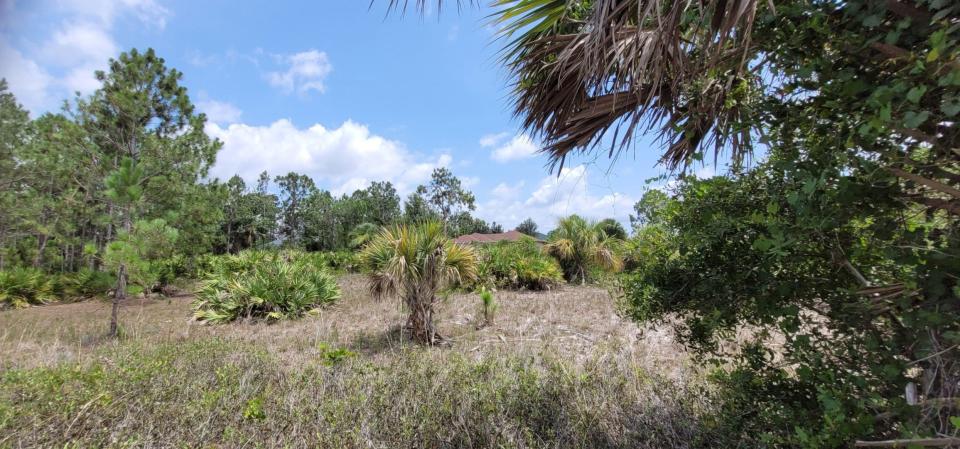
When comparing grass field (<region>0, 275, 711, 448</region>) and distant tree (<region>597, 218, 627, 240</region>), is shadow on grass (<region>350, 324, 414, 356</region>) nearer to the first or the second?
grass field (<region>0, 275, 711, 448</region>)

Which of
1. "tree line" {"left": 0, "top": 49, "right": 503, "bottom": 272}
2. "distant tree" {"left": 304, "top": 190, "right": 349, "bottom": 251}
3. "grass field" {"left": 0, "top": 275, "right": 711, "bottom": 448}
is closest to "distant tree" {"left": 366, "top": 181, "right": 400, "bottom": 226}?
"distant tree" {"left": 304, "top": 190, "right": 349, "bottom": 251}

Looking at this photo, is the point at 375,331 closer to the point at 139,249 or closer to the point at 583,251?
the point at 139,249

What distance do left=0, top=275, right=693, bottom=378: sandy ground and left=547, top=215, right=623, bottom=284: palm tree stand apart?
3.65 metres

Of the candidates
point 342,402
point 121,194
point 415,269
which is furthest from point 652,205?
point 121,194

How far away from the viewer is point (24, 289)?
12469 millimetres

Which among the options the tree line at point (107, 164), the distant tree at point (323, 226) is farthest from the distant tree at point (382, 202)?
the tree line at point (107, 164)

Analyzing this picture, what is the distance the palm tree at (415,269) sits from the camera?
5949 millimetres

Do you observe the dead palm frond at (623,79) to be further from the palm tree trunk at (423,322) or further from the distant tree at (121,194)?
the distant tree at (121,194)

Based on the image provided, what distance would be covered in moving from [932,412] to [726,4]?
157 cm

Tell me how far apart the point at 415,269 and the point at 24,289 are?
1527cm

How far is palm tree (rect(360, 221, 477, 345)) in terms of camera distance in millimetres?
5949

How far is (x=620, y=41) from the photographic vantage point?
198 cm

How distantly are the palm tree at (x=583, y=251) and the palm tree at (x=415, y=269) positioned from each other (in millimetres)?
9659

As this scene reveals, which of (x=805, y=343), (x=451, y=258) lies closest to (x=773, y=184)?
(x=805, y=343)
